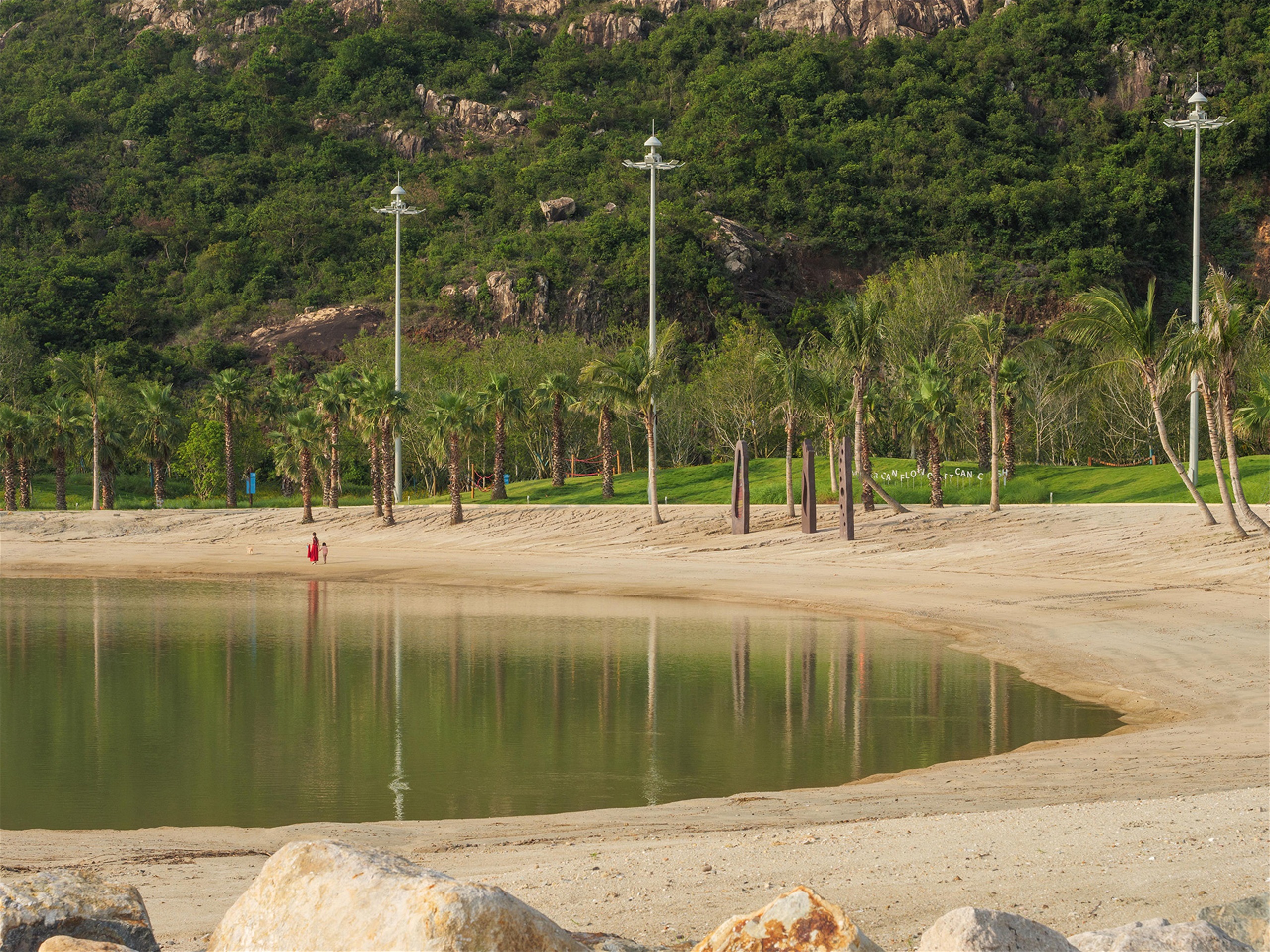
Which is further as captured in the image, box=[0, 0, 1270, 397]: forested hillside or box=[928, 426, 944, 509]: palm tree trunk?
box=[0, 0, 1270, 397]: forested hillside

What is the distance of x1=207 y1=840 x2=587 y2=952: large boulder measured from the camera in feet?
13.2

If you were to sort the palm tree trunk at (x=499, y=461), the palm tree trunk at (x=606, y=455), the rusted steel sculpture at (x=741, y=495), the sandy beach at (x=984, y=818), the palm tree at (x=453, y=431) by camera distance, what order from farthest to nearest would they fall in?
the palm tree trunk at (x=499, y=461) → the palm tree trunk at (x=606, y=455) → the palm tree at (x=453, y=431) → the rusted steel sculpture at (x=741, y=495) → the sandy beach at (x=984, y=818)

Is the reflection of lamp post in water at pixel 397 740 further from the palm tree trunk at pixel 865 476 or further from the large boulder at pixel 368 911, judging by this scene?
the palm tree trunk at pixel 865 476

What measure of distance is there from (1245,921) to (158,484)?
64.8 metres

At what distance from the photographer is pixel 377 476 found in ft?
173

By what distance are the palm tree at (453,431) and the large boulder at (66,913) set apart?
1732 inches

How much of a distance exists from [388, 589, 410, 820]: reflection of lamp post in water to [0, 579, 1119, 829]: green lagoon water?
0.05m

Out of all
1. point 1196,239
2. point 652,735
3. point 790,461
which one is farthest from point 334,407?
point 652,735

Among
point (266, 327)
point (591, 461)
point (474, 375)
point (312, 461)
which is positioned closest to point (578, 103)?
point (266, 327)

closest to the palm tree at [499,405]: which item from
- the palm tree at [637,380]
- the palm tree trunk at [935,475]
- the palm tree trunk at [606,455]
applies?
the palm tree trunk at [606,455]

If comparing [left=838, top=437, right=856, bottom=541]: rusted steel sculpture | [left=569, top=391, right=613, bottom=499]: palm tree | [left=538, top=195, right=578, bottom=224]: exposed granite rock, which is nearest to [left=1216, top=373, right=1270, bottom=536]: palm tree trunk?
[left=838, top=437, right=856, bottom=541]: rusted steel sculpture

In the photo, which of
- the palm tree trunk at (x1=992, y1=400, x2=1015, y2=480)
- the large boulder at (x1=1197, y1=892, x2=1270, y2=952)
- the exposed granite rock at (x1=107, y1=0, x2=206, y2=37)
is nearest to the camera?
the large boulder at (x1=1197, y1=892, x2=1270, y2=952)

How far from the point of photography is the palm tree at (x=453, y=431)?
49906 millimetres

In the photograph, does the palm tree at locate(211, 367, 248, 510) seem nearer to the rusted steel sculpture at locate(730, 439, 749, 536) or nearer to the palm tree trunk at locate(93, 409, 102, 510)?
the palm tree trunk at locate(93, 409, 102, 510)
